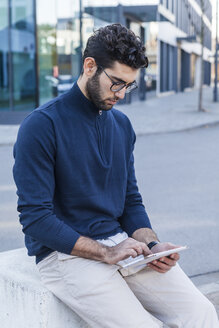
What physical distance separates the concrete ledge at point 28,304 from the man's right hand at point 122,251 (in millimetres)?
310

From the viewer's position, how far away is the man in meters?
2.22

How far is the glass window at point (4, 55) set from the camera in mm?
19509

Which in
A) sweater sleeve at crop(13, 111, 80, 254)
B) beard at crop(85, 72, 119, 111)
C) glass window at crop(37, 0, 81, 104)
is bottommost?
sweater sleeve at crop(13, 111, 80, 254)

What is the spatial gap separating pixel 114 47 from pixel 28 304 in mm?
1200

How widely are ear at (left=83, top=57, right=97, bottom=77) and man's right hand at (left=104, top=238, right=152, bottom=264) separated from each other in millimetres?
783

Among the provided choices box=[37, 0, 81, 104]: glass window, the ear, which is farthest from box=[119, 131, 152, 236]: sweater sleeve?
box=[37, 0, 81, 104]: glass window

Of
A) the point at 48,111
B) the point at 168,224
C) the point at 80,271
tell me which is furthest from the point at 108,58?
the point at 168,224

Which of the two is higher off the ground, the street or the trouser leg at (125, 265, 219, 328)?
the trouser leg at (125, 265, 219, 328)

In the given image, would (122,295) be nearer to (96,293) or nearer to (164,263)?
(96,293)

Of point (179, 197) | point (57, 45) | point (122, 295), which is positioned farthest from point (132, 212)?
point (57, 45)

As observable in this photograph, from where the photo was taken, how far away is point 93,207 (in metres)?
2.42

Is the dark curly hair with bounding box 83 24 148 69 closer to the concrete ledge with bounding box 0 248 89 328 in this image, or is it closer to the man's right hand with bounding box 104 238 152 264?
the man's right hand with bounding box 104 238 152 264

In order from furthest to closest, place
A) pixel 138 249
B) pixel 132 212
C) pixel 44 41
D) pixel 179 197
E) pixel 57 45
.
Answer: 1. pixel 57 45
2. pixel 44 41
3. pixel 179 197
4. pixel 132 212
5. pixel 138 249

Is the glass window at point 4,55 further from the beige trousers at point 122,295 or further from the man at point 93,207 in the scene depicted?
the beige trousers at point 122,295
